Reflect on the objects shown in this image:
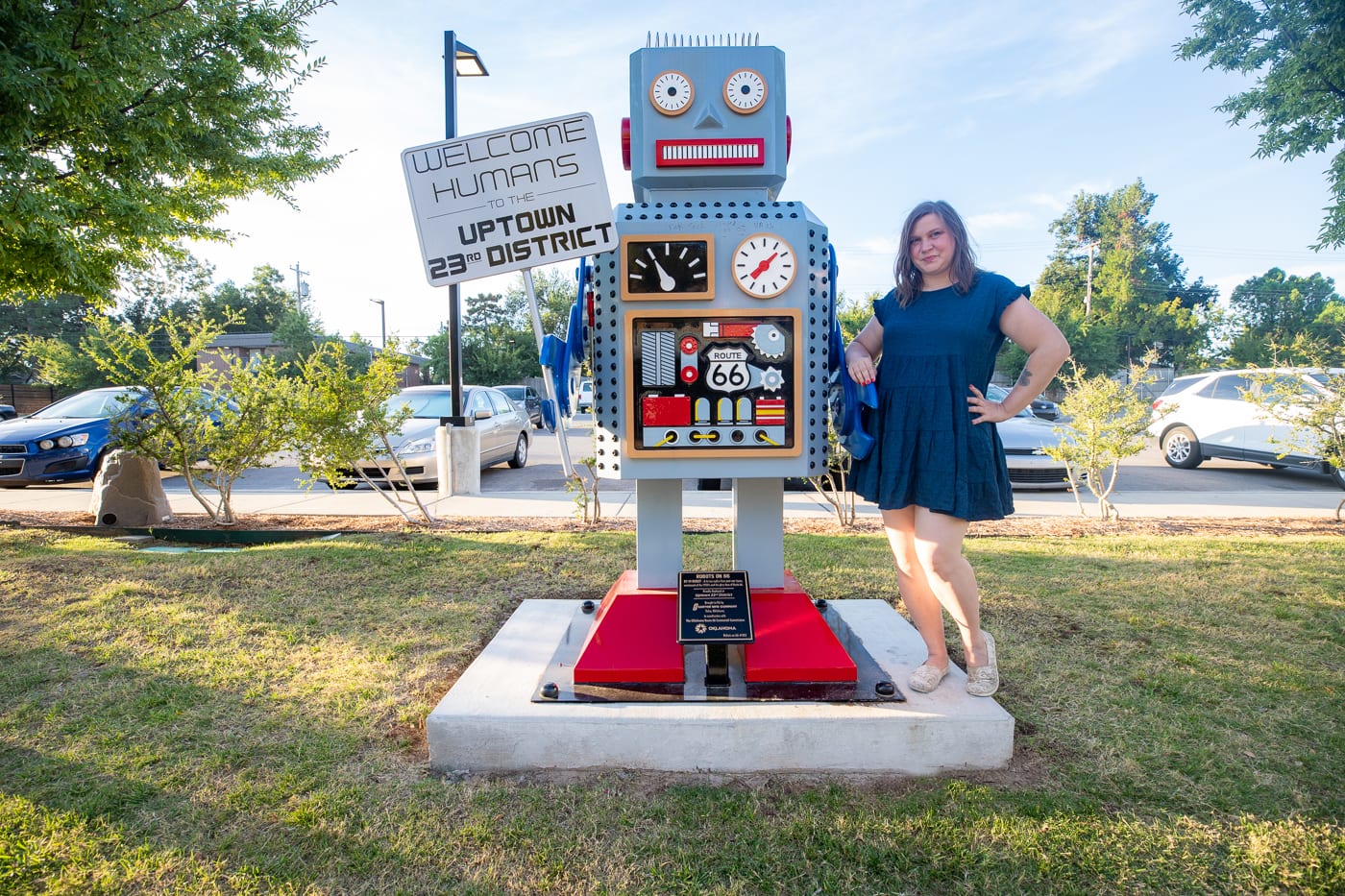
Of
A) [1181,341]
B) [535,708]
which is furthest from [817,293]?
[1181,341]

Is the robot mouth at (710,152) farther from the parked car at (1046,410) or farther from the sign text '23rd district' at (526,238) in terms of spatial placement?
the parked car at (1046,410)

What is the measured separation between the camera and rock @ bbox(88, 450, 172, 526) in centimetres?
654

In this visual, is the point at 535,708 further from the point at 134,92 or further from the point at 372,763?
the point at 134,92

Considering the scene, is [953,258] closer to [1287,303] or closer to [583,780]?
[583,780]

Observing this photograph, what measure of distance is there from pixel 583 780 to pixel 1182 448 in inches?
471

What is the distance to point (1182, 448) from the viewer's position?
11062 millimetres

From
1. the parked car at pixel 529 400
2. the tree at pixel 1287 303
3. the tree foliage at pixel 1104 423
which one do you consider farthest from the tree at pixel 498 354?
the tree at pixel 1287 303

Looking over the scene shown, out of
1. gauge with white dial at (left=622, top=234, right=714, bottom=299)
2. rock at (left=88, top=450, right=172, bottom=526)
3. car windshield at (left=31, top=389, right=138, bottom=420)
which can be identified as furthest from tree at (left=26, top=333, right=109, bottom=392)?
gauge with white dial at (left=622, top=234, right=714, bottom=299)

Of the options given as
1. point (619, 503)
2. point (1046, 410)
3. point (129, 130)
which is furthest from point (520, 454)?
point (1046, 410)

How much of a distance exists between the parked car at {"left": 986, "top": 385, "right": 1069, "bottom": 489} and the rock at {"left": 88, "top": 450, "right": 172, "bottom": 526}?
902 centimetres

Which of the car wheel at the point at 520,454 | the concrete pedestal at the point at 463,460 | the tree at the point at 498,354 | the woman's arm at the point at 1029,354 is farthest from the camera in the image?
the tree at the point at 498,354

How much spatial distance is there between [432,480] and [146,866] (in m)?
7.59

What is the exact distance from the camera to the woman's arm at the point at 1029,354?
7.70ft

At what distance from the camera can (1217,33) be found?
912 centimetres
